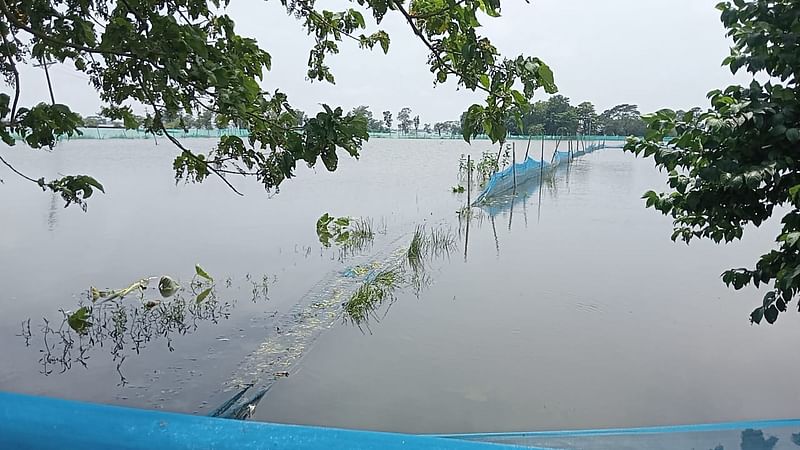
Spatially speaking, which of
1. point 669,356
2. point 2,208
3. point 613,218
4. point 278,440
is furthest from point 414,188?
point 278,440

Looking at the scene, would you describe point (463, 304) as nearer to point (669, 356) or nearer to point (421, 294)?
point (421, 294)

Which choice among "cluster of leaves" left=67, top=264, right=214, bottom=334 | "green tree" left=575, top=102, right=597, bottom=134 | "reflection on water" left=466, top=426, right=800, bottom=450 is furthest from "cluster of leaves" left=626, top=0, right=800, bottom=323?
"green tree" left=575, top=102, right=597, bottom=134

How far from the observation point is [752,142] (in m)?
1.88

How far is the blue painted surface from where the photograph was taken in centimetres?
A: 58

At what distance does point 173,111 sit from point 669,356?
3125mm

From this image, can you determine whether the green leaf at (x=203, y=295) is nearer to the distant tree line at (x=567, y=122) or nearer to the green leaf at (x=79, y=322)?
the green leaf at (x=79, y=322)

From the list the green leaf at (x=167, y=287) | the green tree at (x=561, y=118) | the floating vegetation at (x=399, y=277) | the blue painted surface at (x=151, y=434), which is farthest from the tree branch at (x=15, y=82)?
the green tree at (x=561, y=118)

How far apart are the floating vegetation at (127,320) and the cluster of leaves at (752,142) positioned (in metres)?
2.92

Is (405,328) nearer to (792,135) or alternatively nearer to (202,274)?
(202,274)

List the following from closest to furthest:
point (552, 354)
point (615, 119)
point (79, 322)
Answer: point (552, 354) → point (79, 322) → point (615, 119)

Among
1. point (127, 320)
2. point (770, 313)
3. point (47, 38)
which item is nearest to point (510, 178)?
point (127, 320)

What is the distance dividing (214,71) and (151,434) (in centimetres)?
136

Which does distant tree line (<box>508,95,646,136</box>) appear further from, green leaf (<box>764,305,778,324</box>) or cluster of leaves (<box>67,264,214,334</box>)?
green leaf (<box>764,305,778,324</box>)

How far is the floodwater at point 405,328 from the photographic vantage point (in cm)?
320
